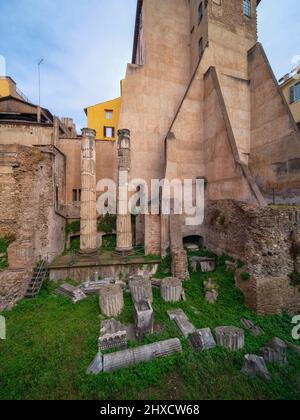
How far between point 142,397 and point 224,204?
7570 mm

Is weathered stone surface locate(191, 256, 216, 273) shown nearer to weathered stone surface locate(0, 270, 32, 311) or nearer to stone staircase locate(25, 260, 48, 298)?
stone staircase locate(25, 260, 48, 298)

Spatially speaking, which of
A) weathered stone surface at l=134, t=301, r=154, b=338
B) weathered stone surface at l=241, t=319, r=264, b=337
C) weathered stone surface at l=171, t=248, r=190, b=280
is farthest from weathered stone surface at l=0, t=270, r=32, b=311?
weathered stone surface at l=241, t=319, r=264, b=337

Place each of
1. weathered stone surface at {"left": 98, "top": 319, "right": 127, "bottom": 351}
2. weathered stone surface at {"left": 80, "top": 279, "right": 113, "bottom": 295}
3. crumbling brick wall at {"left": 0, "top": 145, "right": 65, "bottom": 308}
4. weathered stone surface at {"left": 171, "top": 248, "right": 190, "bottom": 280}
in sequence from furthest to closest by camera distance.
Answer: weathered stone surface at {"left": 171, "top": 248, "right": 190, "bottom": 280}, crumbling brick wall at {"left": 0, "top": 145, "right": 65, "bottom": 308}, weathered stone surface at {"left": 80, "top": 279, "right": 113, "bottom": 295}, weathered stone surface at {"left": 98, "top": 319, "right": 127, "bottom": 351}

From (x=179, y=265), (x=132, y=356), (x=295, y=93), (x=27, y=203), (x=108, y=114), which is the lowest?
(x=132, y=356)

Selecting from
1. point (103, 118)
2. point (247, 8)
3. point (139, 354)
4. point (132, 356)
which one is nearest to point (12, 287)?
point (132, 356)

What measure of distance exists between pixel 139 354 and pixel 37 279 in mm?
5235

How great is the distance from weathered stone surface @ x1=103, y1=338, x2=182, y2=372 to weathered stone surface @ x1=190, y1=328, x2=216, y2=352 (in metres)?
0.43

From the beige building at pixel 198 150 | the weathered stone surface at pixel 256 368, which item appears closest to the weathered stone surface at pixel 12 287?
the beige building at pixel 198 150

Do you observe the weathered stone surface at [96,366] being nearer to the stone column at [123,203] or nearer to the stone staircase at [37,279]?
the stone staircase at [37,279]

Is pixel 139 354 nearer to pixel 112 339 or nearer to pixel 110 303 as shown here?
pixel 112 339

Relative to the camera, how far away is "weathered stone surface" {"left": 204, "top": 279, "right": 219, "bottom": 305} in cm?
652

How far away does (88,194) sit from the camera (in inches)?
378

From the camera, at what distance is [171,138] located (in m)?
10.6
